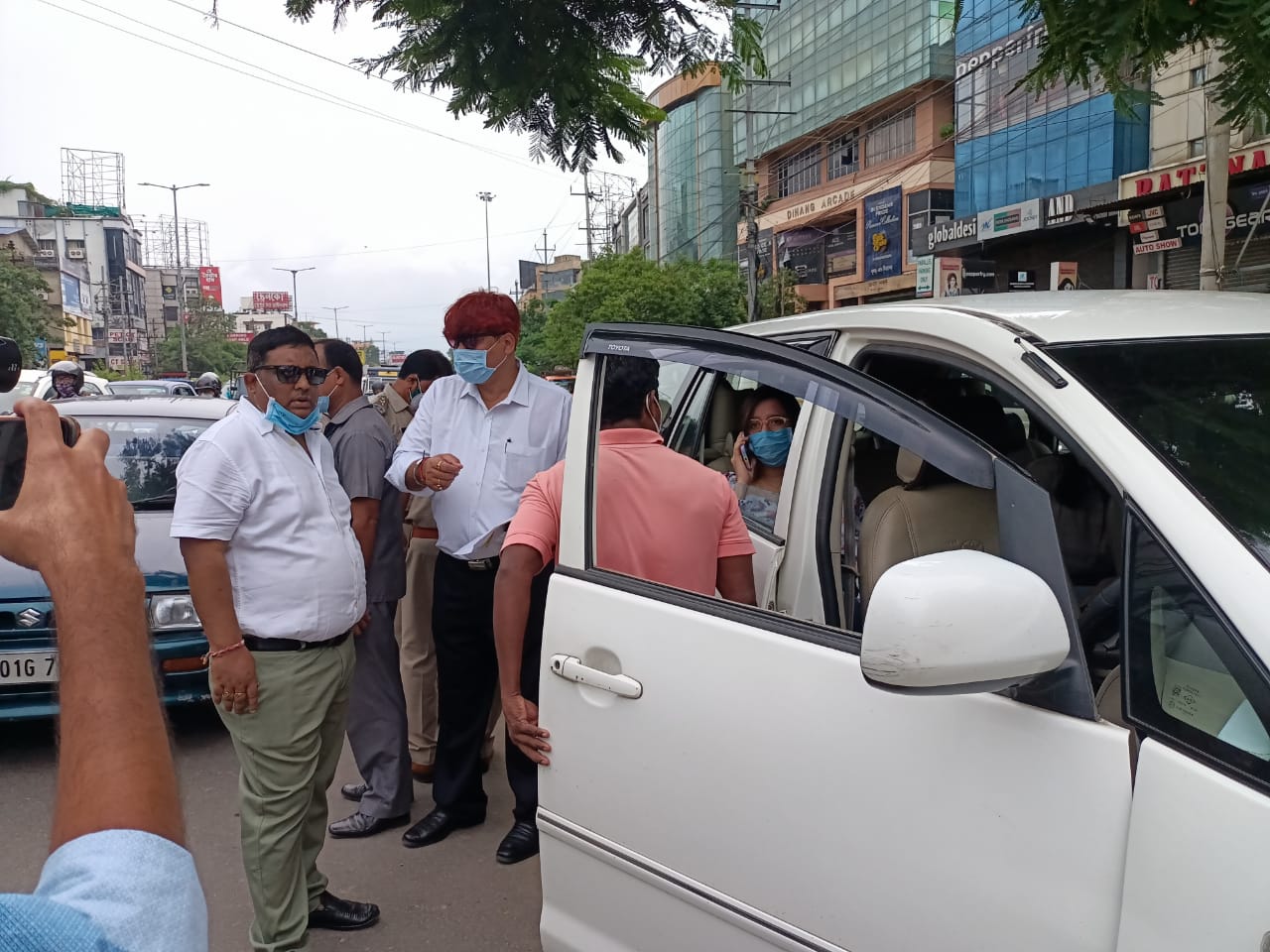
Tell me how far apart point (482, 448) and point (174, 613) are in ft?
6.06

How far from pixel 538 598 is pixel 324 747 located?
0.74m

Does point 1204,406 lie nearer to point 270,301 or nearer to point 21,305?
point 21,305

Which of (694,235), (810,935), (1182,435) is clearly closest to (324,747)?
(810,935)

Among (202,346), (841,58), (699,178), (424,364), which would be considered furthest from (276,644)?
(202,346)

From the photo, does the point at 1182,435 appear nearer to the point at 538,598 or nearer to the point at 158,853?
the point at 158,853

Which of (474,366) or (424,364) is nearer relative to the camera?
(474,366)

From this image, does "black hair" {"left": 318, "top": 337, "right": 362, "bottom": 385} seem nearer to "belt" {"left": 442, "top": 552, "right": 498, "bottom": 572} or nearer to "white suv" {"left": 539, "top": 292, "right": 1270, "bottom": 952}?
"belt" {"left": 442, "top": 552, "right": 498, "bottom": 572}

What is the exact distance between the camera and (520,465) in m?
3.34

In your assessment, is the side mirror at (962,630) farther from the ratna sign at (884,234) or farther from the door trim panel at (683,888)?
the ratna sign at (884,234)

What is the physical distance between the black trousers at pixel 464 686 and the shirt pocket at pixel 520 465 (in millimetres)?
311

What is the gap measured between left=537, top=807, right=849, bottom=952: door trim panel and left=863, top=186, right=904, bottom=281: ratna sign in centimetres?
3305

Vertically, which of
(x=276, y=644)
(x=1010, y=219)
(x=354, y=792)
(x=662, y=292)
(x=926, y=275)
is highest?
(x=1010, y=219)

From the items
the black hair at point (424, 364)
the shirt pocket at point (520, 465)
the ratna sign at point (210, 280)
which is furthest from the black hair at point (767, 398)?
the ratna sign at point (210, 280)

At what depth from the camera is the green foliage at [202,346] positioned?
235 ft
